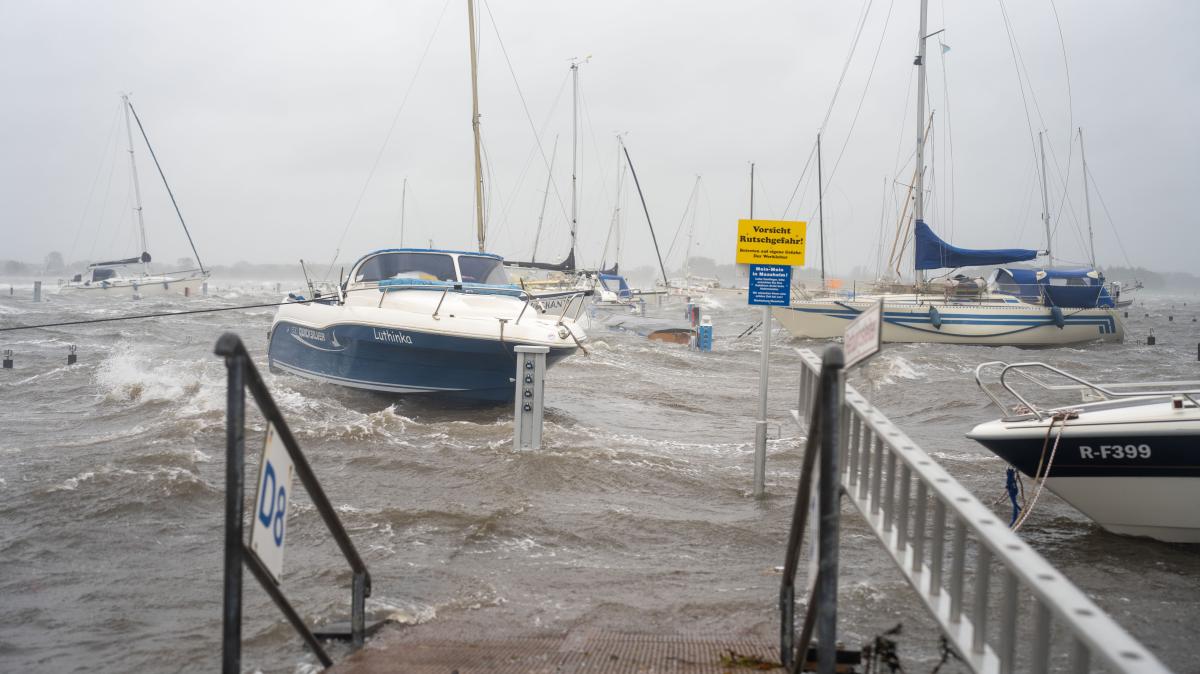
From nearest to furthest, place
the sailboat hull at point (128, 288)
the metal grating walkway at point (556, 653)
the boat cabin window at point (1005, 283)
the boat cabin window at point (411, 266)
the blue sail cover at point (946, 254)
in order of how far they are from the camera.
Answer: the metal grating walkway at point (556, 653) < the boat cabin window at point (411, 266) < the blue sail cover at point (946, 254) < the boat cabin window at point (1005, 283) < the sailboat hull at point (128, 288)

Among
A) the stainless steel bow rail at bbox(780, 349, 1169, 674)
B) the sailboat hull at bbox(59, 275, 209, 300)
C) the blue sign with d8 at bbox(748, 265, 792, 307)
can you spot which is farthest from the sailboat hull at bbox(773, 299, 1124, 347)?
the sailboat hull at bbox(59, 275, 209, 300)

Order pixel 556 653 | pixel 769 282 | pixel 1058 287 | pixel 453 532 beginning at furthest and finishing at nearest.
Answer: pixel 1058 287
pixel 769 282
pixel 453 532
pixel 556 653

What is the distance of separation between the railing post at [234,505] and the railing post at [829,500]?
65.5 inches

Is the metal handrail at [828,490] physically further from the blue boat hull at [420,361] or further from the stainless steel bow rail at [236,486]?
the blue boat hull at [420,361]

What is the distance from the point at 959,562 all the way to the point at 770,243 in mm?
5516

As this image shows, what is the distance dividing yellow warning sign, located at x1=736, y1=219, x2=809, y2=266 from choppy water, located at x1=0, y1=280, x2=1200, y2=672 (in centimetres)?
200

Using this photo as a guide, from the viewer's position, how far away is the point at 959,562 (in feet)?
8.05

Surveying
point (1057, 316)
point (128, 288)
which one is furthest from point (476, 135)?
point (128, 288)

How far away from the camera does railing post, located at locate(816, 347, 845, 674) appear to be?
256cm

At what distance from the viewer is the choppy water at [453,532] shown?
4664 mm

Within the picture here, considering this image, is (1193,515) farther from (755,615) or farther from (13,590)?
(13,590)

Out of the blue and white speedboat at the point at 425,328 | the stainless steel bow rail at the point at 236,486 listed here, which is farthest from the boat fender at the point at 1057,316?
the stainless steel bow rail at the point at 236,486

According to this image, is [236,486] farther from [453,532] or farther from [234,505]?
[453,532]

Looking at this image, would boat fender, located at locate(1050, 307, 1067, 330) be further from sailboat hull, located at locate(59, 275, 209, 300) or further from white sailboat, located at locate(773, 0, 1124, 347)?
sailboat hull, located at locate(59, 275, 209, 300)
